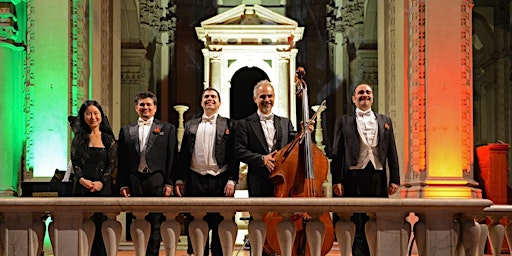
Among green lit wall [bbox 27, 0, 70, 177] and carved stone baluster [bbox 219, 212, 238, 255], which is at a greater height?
green lit wall [bbox 27, 0, 70, 177]

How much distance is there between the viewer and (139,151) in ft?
21.7

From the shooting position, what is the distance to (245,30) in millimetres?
14914

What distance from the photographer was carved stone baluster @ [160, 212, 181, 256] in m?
4.89

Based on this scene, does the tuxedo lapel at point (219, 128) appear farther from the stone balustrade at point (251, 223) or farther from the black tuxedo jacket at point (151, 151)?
the stone balustrade at point (251, 223)

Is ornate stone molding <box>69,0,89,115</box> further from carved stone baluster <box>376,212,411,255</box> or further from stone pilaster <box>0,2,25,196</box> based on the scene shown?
carved stone baluster <box>376,212,411,255</box>

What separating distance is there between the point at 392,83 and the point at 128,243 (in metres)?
4.50

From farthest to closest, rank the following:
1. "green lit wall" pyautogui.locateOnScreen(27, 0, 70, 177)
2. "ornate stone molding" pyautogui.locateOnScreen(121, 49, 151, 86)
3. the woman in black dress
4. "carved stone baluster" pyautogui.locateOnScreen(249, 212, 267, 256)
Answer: "ornate stone molding" pyautogui.locateOnScreen(121, 49, 151, 86) < "green lit wall" pyautogui.locateOnScreen(27, 0, 70, 177) < the woman in black dress < "carved stone baluster" pyautogui.locateOnScreen(249, 212, 267, 256)

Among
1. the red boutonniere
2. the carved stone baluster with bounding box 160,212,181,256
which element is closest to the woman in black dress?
the red boutonniere

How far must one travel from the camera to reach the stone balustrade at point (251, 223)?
192 inches

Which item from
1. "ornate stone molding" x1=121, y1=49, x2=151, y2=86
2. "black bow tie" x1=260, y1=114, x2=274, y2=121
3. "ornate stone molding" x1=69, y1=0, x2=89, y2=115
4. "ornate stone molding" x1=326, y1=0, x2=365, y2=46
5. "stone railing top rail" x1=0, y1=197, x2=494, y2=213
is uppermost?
"ornate stone molding" x1=326, y1=0, x2=365, y2=46

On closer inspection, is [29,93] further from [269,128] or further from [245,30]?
[245,30]

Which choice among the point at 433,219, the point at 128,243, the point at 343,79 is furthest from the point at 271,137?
the point at 343,79

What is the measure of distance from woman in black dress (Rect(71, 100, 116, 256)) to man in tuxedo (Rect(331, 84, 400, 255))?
72.8 inches

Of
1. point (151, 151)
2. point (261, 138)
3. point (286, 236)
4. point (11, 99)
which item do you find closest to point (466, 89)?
point (261, 138)
